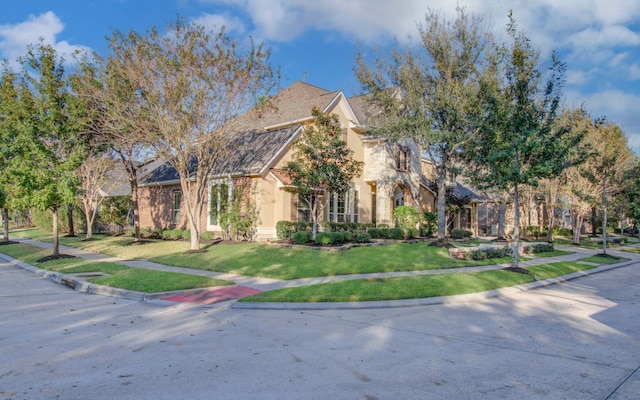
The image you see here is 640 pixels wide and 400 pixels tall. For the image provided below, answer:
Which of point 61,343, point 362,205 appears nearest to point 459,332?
point 61,343

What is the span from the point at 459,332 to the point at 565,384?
2.49 metres

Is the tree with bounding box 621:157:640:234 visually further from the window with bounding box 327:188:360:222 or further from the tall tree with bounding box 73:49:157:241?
the tall tree with bounding box 73:49:157:241

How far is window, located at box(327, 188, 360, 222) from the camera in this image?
24312 mm

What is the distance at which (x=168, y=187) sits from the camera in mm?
27672

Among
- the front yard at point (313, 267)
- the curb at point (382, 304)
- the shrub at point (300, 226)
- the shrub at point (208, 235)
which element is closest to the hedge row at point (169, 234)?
the shrub at point (208, 235)

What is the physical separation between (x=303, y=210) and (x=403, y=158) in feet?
30.4

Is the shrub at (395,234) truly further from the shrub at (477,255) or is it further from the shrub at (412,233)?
the shrub at (477,255)

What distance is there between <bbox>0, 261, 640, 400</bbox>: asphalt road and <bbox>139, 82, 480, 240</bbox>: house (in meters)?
12.2

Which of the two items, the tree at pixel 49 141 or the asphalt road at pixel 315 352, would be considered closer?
the asphalt road at pixel 315 352

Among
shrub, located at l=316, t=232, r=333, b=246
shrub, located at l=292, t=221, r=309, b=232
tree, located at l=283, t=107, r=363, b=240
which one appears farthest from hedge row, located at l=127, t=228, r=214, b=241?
shrub, located at l=316, t=232, r=333, b=246

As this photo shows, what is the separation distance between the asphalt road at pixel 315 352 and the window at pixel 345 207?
14.9 m

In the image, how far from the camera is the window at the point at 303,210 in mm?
22391

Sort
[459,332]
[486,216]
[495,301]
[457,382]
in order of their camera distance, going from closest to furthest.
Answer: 1. [457,382]
2. [459,332]
3. [495,301]
4. [486,216]

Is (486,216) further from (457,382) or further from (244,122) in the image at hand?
(457,382)
